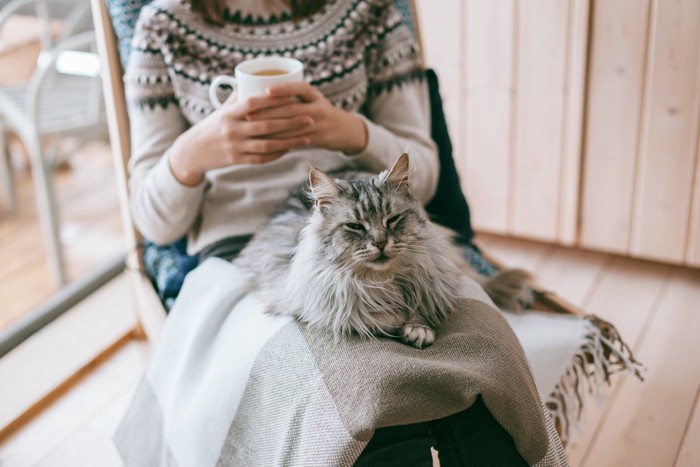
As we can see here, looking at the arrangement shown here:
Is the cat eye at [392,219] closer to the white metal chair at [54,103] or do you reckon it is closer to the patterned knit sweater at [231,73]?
the patterned knit sweater at [231,73]

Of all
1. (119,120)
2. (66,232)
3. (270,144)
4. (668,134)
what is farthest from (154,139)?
(66,232)

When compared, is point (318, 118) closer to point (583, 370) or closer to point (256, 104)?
point (256, 104)

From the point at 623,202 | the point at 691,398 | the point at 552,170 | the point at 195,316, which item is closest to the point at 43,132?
the point at 195,316

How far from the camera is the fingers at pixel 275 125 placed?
3.84 feet

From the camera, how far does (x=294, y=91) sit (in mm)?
1148

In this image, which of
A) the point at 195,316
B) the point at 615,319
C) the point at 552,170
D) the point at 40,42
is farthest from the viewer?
the point at 40,42

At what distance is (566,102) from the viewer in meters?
2.12

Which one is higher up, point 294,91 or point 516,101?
point 294,91

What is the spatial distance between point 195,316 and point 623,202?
146cm

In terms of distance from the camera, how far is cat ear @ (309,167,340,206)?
1037 mm

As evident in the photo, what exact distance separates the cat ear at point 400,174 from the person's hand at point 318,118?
0.22m

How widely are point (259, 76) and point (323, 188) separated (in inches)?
8.9

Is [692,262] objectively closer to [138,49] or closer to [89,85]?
[138,49]

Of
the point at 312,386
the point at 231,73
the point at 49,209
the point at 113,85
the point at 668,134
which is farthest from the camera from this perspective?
the point at 49,209
